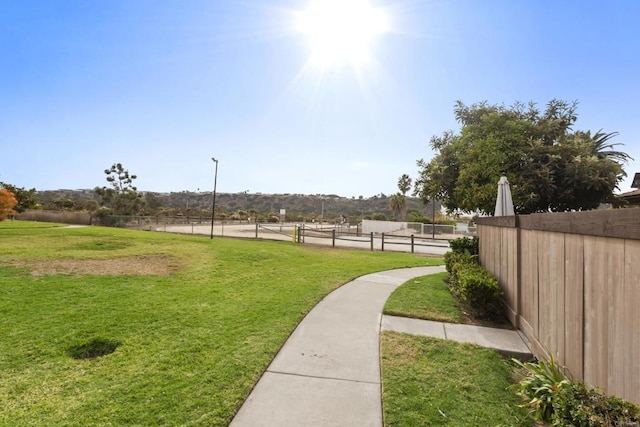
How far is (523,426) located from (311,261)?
8.95 meters

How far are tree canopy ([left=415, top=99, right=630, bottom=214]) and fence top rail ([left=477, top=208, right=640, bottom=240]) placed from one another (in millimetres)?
5976

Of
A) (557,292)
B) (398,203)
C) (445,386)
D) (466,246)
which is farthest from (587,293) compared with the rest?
(398,203)

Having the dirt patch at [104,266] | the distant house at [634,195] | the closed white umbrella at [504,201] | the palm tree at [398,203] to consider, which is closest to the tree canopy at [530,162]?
the distant house at [634,195]

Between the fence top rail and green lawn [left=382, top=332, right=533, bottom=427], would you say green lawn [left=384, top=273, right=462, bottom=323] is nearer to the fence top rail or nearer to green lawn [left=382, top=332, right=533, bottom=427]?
green lawn [left=382, top=332, right=533, bottom=427]

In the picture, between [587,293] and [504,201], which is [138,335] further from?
[504,201]

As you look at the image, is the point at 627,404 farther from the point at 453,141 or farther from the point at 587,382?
the point at 453,141

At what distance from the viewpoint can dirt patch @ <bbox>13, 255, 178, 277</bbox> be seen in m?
7.69

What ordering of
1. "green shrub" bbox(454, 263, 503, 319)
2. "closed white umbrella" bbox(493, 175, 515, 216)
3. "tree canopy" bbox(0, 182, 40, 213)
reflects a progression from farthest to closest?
"tree canopy" bbox(0, 182, 40, 213) < "closed white umbrella" bbox(493, 175, 515, 216) < "green shrub" bbox(454, 263, 503, 319)

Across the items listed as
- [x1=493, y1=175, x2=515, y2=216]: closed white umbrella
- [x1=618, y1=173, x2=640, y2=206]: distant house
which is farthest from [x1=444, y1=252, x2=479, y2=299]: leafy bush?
[x1=618, y1=173, x2=640, y2=206]: distant house

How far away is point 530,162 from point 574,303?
25.7 feet

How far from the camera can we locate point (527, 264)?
469cm

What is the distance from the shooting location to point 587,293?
110 inches

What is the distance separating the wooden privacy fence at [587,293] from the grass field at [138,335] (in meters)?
2.99

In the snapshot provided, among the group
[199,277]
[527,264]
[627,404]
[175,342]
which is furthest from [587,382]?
[199,277]
